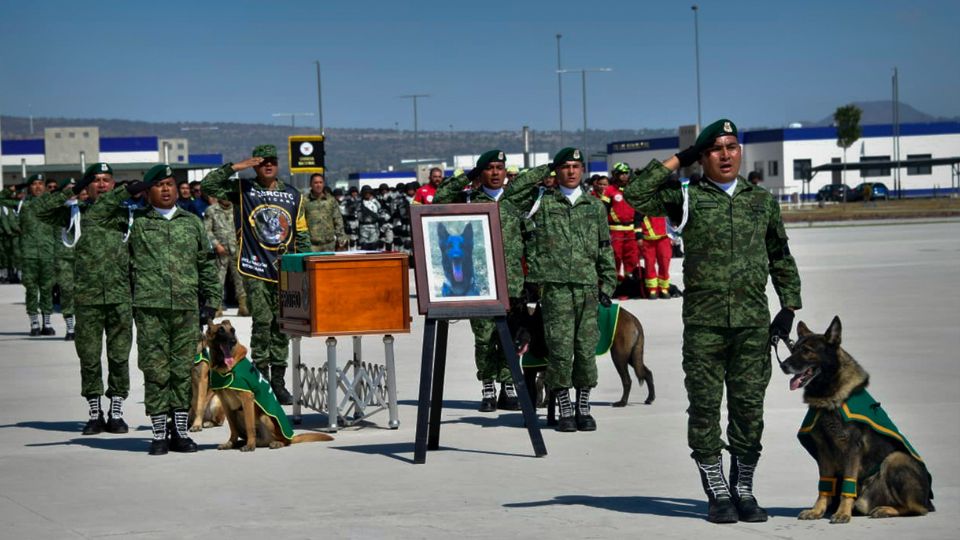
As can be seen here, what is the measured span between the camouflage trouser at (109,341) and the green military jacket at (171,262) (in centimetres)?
105

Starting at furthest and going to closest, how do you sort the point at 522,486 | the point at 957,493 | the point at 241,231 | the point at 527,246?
the point at 241,231 → the point at 527,246 → the point at 522,486 → the point at 957,493

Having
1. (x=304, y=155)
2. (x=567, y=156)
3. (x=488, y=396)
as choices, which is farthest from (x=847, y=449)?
(x=304, y=155)

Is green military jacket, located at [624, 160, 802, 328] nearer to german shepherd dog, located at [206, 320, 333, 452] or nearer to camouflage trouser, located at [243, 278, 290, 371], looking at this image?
german shepherd dog, located at [206, 320, 333, 452]

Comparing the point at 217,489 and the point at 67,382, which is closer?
the point at 217,489

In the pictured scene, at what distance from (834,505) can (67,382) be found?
391 inches

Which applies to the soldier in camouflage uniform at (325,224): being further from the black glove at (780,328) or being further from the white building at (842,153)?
the white building at (842,153)

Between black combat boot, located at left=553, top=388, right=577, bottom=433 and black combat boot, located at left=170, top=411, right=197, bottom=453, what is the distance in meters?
2.75

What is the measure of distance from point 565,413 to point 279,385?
3.25m

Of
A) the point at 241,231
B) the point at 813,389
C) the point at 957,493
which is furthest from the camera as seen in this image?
the point at 241,231

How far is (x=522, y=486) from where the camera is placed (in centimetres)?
915

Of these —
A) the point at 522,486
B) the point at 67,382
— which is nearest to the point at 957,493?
the point at 522,486

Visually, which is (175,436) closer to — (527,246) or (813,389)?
(527,246)

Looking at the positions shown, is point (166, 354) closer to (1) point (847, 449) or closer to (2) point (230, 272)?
(1) point (847, 449)

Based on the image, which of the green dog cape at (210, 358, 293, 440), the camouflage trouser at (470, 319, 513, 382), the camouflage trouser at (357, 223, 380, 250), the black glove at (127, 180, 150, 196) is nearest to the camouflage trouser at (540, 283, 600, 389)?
the camouflage trouser at (470, 319, 513, 382)
